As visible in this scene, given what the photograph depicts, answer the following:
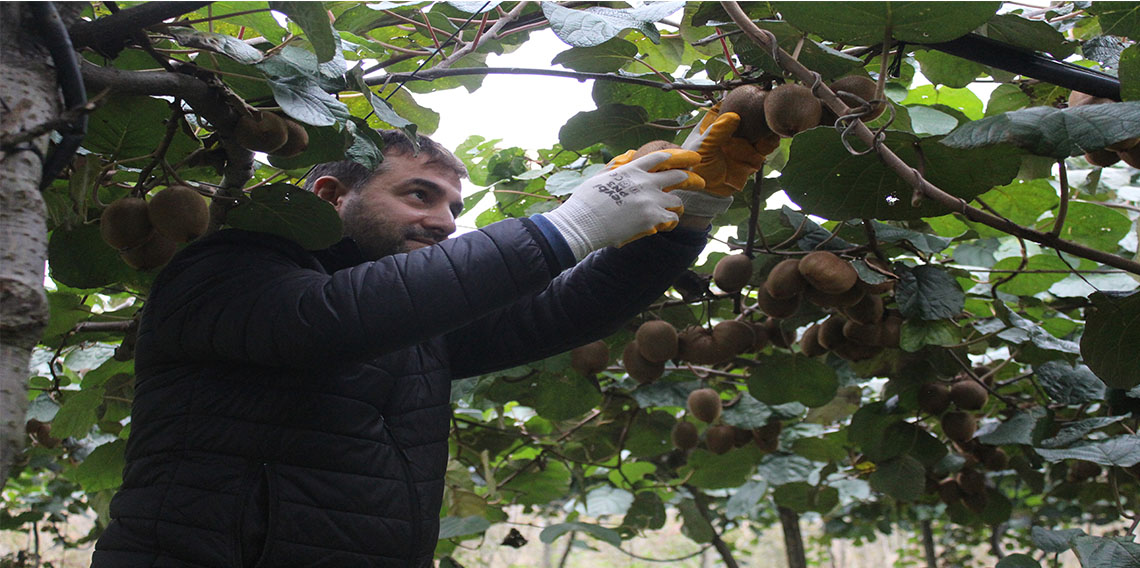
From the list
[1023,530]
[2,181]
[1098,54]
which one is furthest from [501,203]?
[1023,530]

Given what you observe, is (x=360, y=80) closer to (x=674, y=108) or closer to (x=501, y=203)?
(x=674, y=108)

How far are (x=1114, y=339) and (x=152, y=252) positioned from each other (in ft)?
5.54

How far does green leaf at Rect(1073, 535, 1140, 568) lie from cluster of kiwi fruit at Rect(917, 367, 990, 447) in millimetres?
548

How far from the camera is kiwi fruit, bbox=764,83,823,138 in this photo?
128 centimetres

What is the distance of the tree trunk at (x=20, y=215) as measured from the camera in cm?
81

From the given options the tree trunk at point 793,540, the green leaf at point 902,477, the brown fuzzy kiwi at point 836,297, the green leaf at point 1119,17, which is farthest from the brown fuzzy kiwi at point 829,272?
the tree trunk at point 793,540

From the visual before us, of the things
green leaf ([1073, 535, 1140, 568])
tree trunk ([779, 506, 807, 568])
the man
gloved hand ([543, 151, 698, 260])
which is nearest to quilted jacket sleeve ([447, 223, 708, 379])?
the man

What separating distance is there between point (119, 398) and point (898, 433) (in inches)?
88.5

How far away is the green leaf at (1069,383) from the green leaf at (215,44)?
1.95m

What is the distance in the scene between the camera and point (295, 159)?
54.4 inches

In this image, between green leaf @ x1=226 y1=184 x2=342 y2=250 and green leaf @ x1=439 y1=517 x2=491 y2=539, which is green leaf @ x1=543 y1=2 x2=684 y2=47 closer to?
green leaf @ x1=226 y1=184 x2=342 y2=250

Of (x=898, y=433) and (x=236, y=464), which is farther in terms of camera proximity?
(x=898, y=433)

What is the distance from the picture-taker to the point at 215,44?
115cm

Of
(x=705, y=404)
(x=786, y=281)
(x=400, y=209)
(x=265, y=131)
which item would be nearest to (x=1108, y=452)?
(x=786, y=281)
